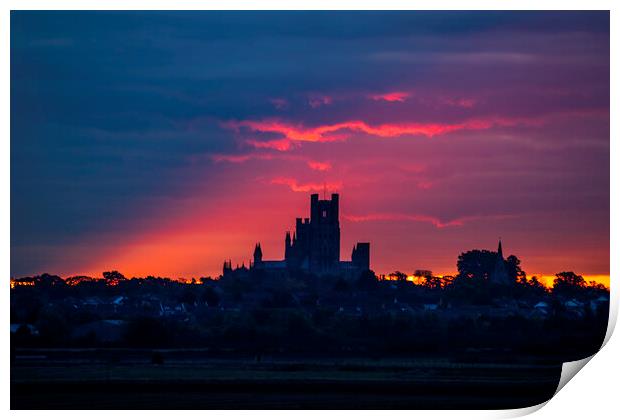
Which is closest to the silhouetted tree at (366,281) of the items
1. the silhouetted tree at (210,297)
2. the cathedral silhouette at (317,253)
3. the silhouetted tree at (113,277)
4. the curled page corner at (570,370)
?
the cathedral silhouette at (317,253)

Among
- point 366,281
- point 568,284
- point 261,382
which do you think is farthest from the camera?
point 366,281

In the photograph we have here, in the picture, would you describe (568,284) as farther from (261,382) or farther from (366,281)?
(366,281)

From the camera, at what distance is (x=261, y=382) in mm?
26312

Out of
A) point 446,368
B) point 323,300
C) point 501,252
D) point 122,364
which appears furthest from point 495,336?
point 323,300

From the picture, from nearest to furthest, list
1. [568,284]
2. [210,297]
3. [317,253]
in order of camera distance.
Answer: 1. [568,284]
2. [210,297]
3. [317,253]

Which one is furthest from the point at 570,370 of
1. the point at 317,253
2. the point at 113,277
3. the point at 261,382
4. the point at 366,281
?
the point at 317,253

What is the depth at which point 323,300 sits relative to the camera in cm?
4769

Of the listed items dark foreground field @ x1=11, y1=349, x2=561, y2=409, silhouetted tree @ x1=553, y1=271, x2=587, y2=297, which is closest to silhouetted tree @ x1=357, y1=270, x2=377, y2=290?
silhouetted tree @ x1=553, y1=271, x2=587, y2=297

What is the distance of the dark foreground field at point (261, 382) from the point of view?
918 inches

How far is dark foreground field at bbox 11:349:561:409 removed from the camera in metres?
23.3

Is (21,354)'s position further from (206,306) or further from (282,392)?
(206,306)

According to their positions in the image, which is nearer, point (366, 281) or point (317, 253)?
point (366, 281)

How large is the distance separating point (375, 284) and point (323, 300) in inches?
72.8
